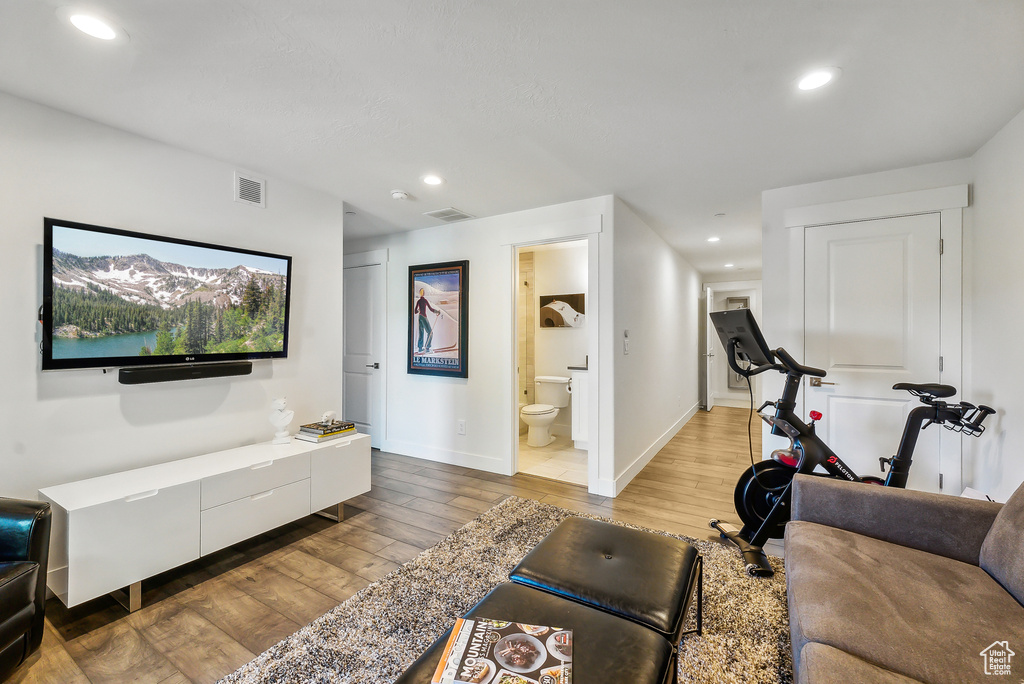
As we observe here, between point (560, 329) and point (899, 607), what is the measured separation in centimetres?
414

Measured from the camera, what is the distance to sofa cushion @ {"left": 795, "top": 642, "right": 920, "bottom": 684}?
36.6 inches

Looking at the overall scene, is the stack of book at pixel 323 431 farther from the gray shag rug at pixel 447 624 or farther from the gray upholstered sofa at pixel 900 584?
the gray upholstered sofa at pixel 900 584

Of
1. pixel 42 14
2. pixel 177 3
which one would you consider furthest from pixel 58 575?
pixel 177 3

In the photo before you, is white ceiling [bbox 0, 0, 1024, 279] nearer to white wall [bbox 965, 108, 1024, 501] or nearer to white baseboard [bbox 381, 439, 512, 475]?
white wall [bbox 965, 108, 1024, 501]

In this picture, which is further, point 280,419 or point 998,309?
point 280,419

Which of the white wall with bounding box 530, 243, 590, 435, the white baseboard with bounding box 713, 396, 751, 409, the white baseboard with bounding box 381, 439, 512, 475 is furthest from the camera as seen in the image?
the white baseboard with bounding box 713, 396, 751, 409

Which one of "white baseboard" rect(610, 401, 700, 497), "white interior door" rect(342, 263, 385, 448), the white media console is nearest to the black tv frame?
"white baseboard" rect(610, 401, 700, 497)

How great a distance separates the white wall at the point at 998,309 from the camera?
2074 millimetres

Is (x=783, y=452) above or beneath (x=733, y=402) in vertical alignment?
above

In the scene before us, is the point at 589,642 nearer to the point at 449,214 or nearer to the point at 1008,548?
the point at 1008,548

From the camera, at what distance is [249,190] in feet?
9.21

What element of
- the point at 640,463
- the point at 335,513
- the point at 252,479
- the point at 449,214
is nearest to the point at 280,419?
the point at 252,479

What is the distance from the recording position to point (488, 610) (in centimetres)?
124

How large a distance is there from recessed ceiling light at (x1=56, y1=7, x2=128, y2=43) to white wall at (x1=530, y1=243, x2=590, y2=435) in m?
4.15
